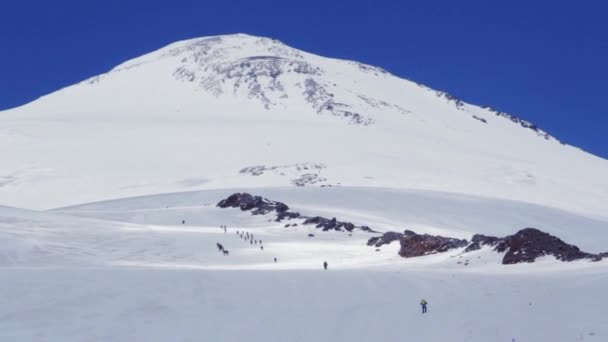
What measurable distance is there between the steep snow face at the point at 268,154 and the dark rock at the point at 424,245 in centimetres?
6319

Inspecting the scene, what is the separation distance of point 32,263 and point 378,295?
670 inches

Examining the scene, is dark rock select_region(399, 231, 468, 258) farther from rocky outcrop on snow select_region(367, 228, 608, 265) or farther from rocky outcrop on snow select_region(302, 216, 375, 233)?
rocky outcrop on snow select_region(302, 216, 375, 233)

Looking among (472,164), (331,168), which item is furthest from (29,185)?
(472,164)

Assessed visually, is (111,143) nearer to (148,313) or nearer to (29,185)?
(29,185)

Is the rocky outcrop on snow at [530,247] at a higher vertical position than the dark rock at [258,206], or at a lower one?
lower

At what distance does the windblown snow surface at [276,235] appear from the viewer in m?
20.5

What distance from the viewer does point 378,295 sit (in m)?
25.1

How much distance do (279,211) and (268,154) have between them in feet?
249

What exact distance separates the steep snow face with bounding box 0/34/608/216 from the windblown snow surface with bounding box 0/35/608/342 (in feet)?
2.37

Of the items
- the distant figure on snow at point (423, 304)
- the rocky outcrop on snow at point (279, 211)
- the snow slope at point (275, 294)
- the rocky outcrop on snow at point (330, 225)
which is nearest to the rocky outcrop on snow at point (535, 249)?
the snow slope at point (275, 294)

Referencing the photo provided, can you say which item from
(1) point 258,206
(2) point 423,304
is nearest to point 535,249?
(2) point 423,304

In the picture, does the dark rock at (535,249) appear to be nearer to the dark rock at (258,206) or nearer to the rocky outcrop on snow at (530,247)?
the rocky outcrop on snow at (530,247)

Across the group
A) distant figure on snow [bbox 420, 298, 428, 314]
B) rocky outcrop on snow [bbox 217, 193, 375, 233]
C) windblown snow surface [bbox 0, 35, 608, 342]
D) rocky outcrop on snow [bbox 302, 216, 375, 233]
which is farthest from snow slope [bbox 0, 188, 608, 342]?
rocky outcrop on snow [bbox 217, 193, 375, 233]

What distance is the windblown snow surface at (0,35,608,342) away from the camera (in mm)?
20469
